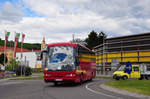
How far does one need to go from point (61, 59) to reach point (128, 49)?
42.9 m

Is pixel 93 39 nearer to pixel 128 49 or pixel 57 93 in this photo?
pixel 128 49

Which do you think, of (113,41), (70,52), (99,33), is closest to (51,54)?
(70,52)

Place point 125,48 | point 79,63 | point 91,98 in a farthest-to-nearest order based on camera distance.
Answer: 1. point 125,48
2. point 79,63
3. point 91,98

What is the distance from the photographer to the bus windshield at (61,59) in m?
18.4

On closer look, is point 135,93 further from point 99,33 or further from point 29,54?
point 29,54

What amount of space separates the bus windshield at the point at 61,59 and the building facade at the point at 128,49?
3454 cm

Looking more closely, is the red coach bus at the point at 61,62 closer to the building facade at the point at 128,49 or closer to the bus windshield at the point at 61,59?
the bus windshield at the point at 61,59

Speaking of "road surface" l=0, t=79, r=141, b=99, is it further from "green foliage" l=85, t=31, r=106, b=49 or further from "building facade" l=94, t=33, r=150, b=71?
"green foliage" l=85, t=31, r=106, b=49

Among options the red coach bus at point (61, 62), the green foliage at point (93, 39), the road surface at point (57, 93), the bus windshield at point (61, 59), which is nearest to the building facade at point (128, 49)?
the green foliage at point (93, 39)

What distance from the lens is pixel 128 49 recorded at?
59.3 meters

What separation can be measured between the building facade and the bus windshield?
3454cm

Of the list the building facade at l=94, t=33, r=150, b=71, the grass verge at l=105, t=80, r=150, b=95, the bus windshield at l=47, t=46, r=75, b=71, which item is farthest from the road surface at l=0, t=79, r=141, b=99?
the building facade at l=94, t=33, r=150, b=71

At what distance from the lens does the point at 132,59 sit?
58312 mm

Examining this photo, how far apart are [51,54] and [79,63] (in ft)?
7.56
